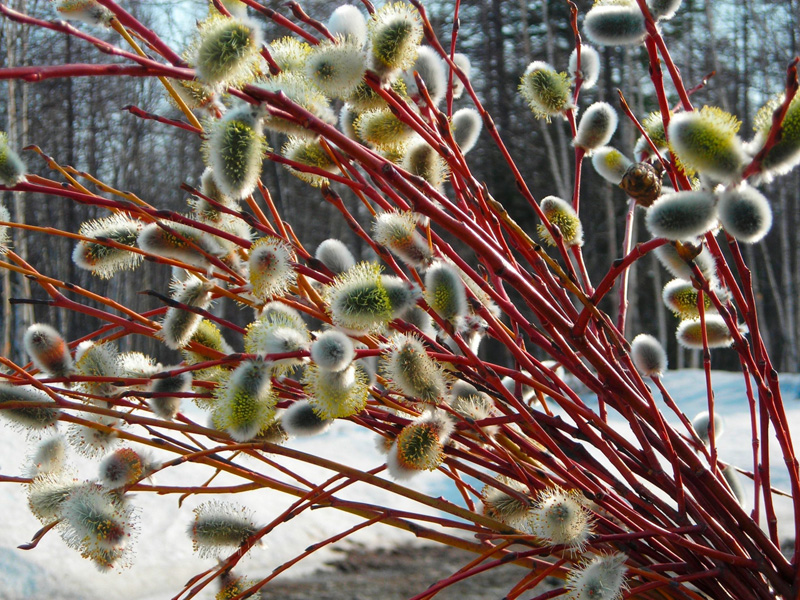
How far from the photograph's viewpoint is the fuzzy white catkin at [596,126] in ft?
3.02

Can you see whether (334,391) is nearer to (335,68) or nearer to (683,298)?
(335,68)

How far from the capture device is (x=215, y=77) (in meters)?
0.54

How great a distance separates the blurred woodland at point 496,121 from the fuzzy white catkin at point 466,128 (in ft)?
18.1

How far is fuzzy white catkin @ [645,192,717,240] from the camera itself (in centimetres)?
50

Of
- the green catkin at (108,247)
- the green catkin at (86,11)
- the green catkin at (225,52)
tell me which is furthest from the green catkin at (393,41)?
the green catkin at (108,247)

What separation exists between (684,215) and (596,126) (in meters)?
0.45

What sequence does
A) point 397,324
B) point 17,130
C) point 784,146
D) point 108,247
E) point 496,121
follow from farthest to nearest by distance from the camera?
point 496,121 < point 17,130 < point 108,247 < point 397,324 < point 784,146

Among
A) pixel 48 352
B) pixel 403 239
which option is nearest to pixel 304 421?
pixel 403 239

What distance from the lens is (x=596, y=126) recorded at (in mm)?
922

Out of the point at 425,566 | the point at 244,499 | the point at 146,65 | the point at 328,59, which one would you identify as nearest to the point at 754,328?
the point at 328,59

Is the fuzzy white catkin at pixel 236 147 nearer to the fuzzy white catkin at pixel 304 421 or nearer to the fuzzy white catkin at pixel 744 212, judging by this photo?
the fuzzy white catkin at pixel 304 421

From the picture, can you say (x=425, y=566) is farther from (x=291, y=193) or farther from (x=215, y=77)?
(x=291, y=193)

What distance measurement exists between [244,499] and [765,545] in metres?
1.30

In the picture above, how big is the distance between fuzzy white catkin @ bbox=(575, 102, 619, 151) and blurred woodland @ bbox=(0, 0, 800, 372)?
5496 millimetres
